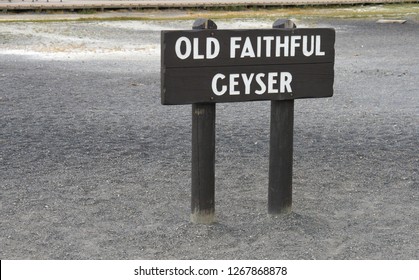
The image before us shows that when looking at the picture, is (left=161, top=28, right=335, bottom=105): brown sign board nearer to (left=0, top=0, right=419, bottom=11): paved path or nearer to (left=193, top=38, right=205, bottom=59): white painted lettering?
(left=193, top=38, right=205, bottom=59): white painted lettering

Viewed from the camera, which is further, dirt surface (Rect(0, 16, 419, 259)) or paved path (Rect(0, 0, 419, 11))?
paved path (Rect(0, 0, 419, 11))

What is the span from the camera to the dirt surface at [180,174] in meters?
5.27

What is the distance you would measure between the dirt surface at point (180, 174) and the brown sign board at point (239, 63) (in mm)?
924

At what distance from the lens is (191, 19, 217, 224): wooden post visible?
17.8ft

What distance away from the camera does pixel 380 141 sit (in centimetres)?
831

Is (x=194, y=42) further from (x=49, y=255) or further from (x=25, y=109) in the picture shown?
(x=25, y=109)

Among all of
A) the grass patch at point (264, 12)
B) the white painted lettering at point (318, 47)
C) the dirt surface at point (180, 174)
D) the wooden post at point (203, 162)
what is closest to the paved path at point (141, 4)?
the grass patch at point (264, 12)

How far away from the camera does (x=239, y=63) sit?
5.35 meters

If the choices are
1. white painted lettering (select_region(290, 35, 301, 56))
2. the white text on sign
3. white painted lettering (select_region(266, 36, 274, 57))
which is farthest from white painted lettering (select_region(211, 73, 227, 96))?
white painted lettering (select_region(290, 35, 301, 56))

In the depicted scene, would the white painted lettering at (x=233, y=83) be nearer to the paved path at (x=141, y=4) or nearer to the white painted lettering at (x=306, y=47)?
the white painted lettering at (x=306, y=47)

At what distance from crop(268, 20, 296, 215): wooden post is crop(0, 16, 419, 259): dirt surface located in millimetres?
114

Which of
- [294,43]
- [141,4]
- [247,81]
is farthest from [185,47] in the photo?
[141,4]

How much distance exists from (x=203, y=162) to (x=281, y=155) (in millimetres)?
562
